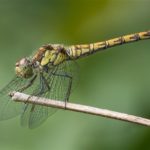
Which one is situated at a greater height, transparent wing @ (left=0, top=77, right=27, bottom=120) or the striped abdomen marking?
the striped abdomen marking

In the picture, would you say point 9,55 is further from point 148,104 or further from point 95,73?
point 148,104

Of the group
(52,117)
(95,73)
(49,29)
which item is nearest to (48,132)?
(52,117)

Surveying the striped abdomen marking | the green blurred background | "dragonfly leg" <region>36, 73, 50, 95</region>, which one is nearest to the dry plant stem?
"dragonfly leg" <region>36, 73, 50, 95</region>

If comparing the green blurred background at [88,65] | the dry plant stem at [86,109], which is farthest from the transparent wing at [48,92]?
the dry plant stem at [86,109]

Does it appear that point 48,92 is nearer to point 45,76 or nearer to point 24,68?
point 45,76

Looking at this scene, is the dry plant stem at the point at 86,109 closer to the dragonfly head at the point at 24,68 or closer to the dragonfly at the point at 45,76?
the dragonfly at the point at 45,76

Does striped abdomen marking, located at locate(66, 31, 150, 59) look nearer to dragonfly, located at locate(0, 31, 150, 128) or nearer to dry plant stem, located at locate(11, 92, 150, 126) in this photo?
dragonfly, located at locate(0, 31, 150, 128)

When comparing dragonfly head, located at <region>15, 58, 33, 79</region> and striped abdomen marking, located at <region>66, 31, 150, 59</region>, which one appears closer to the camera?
dragonfly head, located at <region>15, 58, 33, 79</region>
